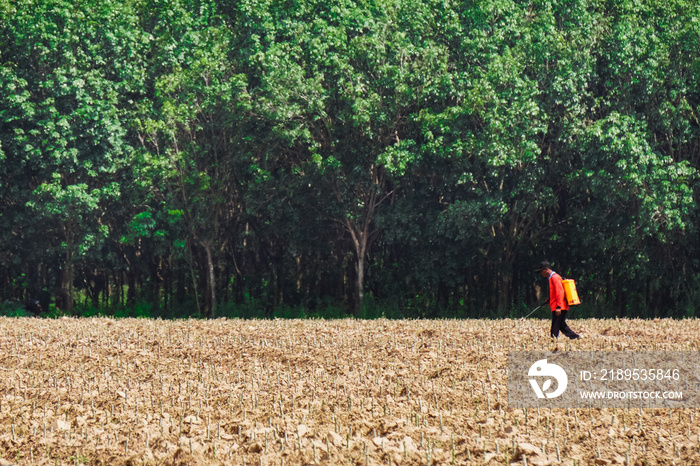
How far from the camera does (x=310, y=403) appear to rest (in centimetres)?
1160

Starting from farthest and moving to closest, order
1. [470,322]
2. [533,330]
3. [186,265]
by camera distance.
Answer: [186,265], [470,322], [533,330]

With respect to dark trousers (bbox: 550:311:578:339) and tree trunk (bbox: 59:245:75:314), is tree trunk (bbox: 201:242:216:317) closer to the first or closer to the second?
tree trunk (bbox: 59:245:75:314)

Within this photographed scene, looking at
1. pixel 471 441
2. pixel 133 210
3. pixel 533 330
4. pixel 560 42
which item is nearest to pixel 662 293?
pixel 560 42

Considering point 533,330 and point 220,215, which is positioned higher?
point 220,215

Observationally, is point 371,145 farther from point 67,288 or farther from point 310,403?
point 310,403

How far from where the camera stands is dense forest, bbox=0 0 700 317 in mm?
26078

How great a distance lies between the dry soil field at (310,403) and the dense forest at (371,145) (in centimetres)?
870

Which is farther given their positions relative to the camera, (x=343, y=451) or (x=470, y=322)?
(x=470, y=322)

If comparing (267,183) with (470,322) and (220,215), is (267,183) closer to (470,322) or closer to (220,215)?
(220,215)

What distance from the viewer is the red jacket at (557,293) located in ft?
50.1

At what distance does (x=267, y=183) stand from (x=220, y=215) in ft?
9.99

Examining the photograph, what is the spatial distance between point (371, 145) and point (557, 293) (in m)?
13.3

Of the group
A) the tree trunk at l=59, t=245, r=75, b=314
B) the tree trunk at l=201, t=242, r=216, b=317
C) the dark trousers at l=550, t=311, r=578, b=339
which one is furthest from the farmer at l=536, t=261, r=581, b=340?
the tree trunk at l=59, t=245, r=75, b=314

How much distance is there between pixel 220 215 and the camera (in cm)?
3156
